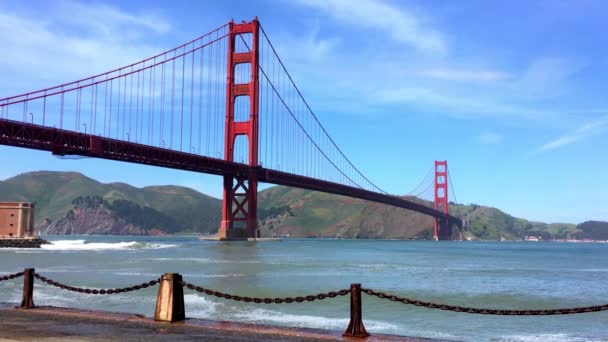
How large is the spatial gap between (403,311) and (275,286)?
28.2 ft

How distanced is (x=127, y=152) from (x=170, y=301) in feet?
182

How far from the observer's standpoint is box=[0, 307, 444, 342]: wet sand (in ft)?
26.8

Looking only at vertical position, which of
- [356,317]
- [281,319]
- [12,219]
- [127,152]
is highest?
Answer: [127,152]

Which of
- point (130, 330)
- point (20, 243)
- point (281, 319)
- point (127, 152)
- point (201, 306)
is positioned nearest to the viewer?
point (130, 330)

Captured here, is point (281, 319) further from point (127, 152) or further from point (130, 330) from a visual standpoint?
point (127, 152)

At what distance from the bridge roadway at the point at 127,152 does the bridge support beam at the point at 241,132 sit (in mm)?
→ 2187

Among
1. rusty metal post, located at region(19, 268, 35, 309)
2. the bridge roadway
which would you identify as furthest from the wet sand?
the bridge roadway

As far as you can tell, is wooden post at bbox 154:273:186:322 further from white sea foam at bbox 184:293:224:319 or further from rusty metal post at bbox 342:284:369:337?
white sea foam at bbox 184:293:224:319

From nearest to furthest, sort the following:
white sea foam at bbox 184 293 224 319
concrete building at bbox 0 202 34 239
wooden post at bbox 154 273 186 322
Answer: wooden post at bbox 154 273 186 322
white sea foam at bbox 184 293 224 319
concrete building at bbox 0 202 34 239

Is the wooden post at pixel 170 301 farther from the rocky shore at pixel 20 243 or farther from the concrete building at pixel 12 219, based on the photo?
the concrete building at pixel 12 219

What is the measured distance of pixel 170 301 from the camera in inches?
379

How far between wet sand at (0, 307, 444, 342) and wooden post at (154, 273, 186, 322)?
0.18 m

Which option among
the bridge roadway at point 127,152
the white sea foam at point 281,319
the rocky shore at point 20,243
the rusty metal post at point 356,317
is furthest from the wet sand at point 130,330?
the rocky shore at point 20,243

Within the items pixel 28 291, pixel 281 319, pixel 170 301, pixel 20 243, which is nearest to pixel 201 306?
pixel 281 319
